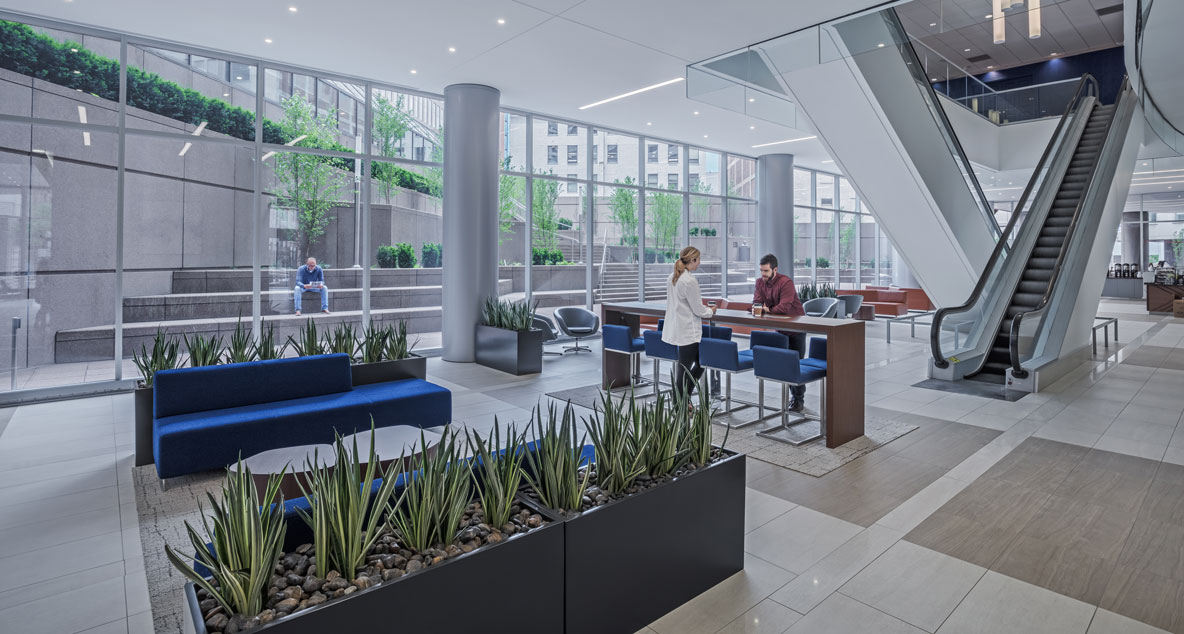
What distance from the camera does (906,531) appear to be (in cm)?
316

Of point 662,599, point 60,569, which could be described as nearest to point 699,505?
point 662,599

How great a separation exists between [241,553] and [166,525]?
2.26 m

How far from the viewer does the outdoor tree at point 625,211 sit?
36.9 feet

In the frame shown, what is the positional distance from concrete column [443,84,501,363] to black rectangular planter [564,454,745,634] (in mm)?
6183

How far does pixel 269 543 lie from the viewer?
1622 millimetres

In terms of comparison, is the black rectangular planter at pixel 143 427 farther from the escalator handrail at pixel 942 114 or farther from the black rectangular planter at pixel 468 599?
the escalator handrail at pixel 942 114

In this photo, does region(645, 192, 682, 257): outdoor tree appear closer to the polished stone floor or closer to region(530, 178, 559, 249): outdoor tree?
region(530, 178, 559, 249): outdoor tree

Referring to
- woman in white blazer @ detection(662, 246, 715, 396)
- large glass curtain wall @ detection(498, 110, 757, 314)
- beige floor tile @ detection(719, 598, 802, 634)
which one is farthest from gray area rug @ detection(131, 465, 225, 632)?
large glass curtain wall @ detection(498, 110, 757, 314)

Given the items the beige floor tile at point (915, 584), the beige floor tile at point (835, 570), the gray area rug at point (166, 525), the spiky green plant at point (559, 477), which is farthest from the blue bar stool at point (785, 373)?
the gray area rug at point (166, 525)

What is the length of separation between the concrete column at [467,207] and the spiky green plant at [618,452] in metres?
6.14

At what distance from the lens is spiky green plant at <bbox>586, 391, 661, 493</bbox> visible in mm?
2350

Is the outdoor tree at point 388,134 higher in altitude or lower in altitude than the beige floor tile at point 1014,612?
higher

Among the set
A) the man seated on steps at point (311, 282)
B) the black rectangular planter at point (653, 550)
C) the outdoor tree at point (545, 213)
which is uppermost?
the outdoor tree at point (545, 213)

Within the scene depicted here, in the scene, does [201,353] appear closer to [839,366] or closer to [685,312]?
[685,312]
